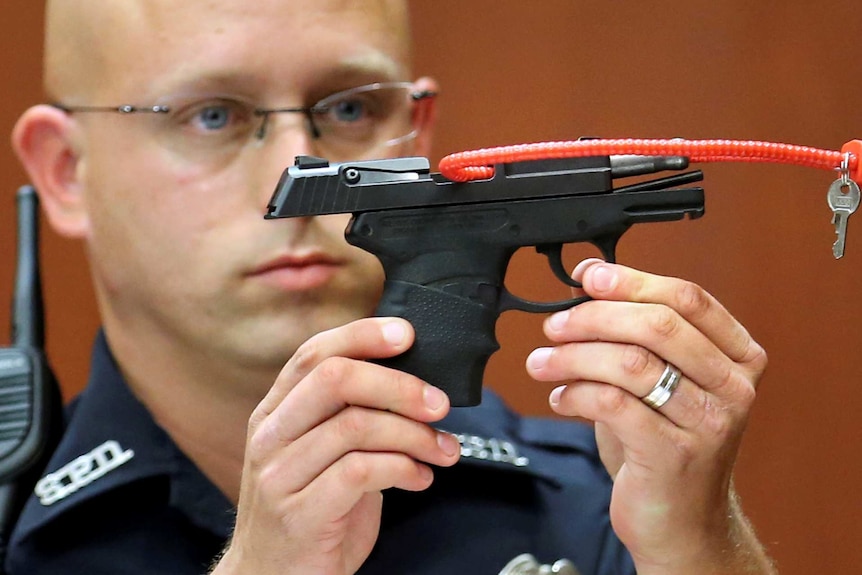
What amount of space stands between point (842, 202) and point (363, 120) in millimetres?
476

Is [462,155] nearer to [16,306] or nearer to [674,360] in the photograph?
[674,360]

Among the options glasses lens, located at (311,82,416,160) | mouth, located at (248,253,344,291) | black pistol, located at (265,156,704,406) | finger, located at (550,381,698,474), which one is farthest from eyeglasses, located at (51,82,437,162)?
finger, located at (550,381,698,474)

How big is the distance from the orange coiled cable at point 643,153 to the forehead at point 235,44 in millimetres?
317

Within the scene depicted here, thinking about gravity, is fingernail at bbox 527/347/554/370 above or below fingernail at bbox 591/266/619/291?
below

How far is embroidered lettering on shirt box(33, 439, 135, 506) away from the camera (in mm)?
962

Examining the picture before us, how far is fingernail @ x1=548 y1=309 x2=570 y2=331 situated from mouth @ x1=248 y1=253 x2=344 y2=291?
0.95 ft

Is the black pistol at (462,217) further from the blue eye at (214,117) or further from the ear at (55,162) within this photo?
the ear at (55,162)

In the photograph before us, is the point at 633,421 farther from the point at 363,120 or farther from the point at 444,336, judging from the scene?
the point at 363,120

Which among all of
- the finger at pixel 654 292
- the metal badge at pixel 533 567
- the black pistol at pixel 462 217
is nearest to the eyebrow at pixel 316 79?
the black pistol at pixel 462 217

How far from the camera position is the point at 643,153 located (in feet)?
2.14

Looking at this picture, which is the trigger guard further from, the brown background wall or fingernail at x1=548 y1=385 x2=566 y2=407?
the brown background wall

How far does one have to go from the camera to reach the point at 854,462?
1.25m

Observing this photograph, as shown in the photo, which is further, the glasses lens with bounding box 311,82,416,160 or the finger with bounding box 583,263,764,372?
the glasses lens with bounding box 311,82,416,160

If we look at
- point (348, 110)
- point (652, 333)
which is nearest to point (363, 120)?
point (348, 110)
